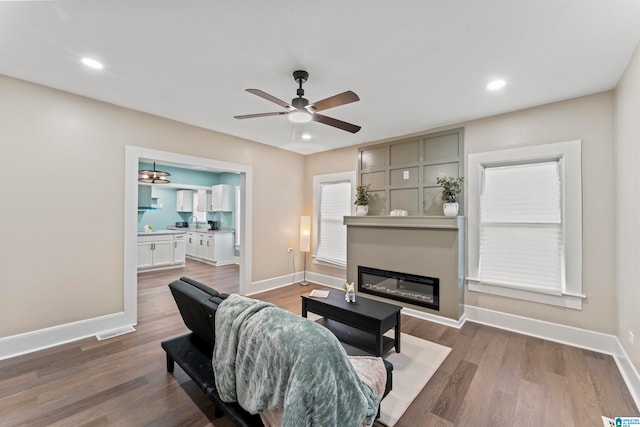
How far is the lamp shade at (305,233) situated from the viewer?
546 centimetres

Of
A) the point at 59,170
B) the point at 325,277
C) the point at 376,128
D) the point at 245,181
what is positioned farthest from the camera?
the point at 325,277

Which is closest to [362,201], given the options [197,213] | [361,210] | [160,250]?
[361,210]

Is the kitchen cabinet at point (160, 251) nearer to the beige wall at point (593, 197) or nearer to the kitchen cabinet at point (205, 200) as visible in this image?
the kitchen cabinet at point (205, 200)

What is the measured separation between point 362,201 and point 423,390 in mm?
2998

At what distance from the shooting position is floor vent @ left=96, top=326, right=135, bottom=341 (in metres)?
3.11

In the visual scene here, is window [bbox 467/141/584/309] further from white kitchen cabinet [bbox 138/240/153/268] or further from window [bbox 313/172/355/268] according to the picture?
white kitchen cabinet [bbox 138/240/153/268]

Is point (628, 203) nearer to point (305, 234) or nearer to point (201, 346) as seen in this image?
point (201, 346)

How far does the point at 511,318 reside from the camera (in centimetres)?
340

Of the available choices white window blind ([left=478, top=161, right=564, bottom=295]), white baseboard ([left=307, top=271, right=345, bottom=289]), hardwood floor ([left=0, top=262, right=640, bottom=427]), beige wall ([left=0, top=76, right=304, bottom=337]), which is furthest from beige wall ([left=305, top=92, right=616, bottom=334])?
beige wall ([left=0, top=76, right=304, bottom=337])

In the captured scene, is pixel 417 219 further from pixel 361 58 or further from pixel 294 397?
pixel 294 397

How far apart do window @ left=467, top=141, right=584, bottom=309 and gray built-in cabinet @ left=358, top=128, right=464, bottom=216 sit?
0.37 metres

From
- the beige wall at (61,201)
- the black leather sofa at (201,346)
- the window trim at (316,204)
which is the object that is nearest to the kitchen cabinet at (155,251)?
the beige wall at (61,201)

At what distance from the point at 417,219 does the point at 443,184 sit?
611mm

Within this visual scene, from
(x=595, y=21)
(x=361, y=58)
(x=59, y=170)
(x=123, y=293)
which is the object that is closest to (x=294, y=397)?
(x=361, y=58)
